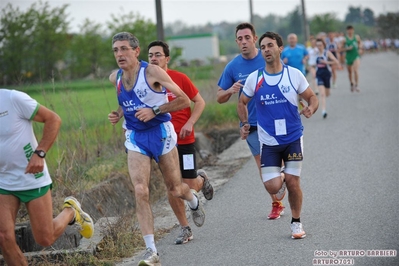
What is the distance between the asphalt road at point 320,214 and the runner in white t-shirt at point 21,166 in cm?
148

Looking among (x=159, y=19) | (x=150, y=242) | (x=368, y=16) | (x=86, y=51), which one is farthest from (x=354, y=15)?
(x=150, y=242)

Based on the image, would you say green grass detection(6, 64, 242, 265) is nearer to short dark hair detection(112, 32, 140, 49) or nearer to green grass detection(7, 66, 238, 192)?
green grass detection(7, 66, 238, 192)

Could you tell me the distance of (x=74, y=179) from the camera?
10.9 m

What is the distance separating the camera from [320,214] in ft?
30.5

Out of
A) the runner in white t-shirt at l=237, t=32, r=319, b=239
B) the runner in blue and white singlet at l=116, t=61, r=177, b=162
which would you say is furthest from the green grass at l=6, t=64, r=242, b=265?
the runner in white t-shirt at l=237, t=32, r=319, b=239

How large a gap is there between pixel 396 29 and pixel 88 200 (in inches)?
2339

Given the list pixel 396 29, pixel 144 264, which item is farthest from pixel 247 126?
pixel 396 29

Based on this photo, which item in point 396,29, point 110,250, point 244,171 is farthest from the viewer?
point 396,29

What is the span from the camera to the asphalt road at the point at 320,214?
7598mm

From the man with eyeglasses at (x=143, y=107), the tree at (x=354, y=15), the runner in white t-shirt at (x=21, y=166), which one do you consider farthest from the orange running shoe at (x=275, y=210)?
the tree at (x=354, y=15)

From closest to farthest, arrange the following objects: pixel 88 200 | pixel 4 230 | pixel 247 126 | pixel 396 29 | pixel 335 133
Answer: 1. pixel 4 230
2. pixel 247 126
3. pixel 88 200
4. pixel 335 133
5. pixel 396 29

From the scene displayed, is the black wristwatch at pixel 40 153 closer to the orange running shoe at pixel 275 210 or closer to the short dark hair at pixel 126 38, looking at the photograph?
the short dark hair at pixel 126 38

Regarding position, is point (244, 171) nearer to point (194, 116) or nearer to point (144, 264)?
point (194, 116)

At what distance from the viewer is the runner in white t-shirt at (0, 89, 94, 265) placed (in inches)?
269
